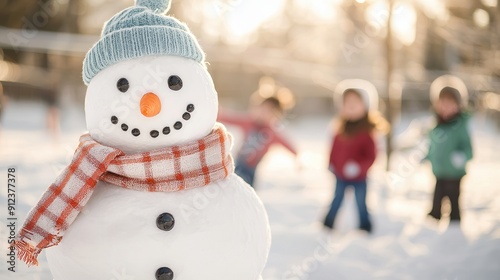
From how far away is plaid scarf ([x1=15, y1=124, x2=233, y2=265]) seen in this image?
2305 millimetres

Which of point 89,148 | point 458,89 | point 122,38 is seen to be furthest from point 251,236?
point 458,89

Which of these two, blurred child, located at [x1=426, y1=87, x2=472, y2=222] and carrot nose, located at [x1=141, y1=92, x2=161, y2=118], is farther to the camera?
blurred child, located at [x1=426, y1=87, x2=472, y2=222]

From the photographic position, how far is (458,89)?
18.1 feet

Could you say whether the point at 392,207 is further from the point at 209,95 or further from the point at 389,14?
the point at 209,95

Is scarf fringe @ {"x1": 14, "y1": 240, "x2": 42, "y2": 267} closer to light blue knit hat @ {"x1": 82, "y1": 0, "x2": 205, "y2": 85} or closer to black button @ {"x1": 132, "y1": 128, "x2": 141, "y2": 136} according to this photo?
black button @ {"x1": 132, "y1": 128, "x2": 141, "y2": 136}

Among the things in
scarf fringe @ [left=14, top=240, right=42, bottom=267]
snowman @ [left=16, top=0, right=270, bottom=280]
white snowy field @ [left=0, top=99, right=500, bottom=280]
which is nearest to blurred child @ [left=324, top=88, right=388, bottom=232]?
white snowy field @ [left=0, top=99, right=500, bottom=280]

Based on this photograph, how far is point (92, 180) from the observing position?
7.69 ft

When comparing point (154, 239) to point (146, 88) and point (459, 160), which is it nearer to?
point (146, 88)

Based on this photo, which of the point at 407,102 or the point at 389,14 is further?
the point at 407,102

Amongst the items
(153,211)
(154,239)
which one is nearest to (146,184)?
(153,211)

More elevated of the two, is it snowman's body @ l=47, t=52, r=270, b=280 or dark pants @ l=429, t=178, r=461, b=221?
snowman's body @ l=47, t=52, r=270, b=280

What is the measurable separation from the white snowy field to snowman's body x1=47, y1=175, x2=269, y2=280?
0.13m

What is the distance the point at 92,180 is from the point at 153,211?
0.28 metres

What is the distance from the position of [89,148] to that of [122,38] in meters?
0.48
